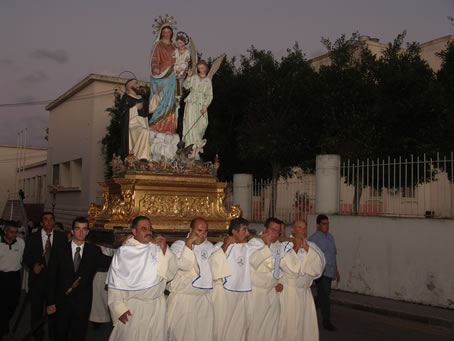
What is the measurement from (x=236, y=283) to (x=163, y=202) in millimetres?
2873

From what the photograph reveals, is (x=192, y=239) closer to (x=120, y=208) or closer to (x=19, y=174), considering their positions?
(x=120, y=208)

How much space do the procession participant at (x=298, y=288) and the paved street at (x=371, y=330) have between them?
1.31 meters

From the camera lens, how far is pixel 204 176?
27.0ft

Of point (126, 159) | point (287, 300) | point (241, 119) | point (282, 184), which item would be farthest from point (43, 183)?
point (287, 300)

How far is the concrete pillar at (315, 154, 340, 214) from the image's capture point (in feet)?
36.4

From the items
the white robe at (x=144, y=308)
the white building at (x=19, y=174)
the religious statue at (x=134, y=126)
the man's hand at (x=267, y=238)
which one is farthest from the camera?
Answer: the white building at (x=19, y=174)

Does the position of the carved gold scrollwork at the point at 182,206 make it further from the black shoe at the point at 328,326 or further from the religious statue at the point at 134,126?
the black shoe at the point at 328,326

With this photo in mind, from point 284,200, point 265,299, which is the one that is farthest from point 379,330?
point 284,200

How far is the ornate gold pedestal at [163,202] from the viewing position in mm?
7457

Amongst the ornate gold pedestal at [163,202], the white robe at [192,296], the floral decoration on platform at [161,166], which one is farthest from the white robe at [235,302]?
the floral decoration on platform at [161,166]

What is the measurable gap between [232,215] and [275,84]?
318 inches

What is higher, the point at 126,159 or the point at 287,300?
the point at 126,159

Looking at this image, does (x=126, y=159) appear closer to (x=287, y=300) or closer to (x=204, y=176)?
(x=204, y=176)

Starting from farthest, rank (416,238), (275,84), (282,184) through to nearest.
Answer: (275,84) → (282,184) → (416,238)
